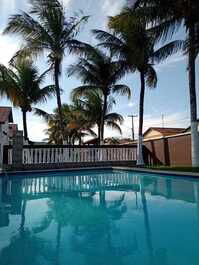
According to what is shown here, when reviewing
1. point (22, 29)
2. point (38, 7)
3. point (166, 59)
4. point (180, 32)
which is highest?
point (38, 7)

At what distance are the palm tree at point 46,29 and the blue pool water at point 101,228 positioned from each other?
760cm

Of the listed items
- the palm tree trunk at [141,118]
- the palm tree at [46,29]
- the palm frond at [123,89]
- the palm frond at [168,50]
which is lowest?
the palm tree trunk at [141,118]

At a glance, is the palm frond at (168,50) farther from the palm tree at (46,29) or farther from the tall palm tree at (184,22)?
the palm tree at (46,29)

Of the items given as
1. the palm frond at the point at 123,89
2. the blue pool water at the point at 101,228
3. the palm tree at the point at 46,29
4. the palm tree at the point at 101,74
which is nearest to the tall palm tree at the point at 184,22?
the blue pool water at the point at 101,228

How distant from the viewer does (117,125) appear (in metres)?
20.0

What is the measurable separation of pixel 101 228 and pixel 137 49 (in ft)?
33.2

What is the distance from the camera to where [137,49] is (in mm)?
11859

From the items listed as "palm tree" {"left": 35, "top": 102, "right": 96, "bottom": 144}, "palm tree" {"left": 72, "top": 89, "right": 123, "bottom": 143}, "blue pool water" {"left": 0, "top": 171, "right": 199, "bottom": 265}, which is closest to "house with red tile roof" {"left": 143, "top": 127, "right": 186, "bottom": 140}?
"palm tree" {"left": 35, "top": 102, "right": 96, "bottom": 144}

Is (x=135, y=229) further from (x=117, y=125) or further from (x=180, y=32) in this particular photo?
(x=117, y=125)

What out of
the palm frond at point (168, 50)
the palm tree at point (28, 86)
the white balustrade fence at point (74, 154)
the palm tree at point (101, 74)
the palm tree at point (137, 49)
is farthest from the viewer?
the palm tree at point (28, 86)

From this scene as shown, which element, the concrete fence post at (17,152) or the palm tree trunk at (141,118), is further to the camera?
the palm tree trunk at (141,118)

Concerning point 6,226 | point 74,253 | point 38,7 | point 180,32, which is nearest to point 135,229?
point 74,253

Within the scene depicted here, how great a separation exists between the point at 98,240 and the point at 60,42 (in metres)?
10.8

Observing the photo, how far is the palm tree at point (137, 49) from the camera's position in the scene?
10.7 meters
